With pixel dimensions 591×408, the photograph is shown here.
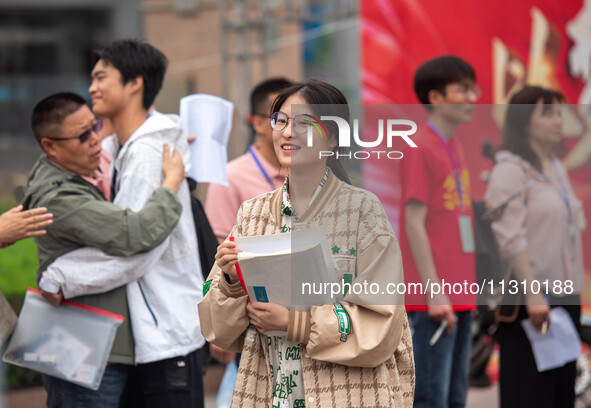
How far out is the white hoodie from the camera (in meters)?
3.35

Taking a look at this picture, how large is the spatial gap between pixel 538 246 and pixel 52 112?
2124mm

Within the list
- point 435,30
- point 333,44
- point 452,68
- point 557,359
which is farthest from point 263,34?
→ point 557,359

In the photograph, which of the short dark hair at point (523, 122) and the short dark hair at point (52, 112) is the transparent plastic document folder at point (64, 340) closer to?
the short dark hair at point (52, 112)

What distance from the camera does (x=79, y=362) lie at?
3318 mm

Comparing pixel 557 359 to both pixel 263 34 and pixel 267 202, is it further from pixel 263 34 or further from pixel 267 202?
pixel 263 34

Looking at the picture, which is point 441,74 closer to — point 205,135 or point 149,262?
point 205,135

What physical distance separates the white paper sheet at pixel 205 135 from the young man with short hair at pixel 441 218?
85 cm

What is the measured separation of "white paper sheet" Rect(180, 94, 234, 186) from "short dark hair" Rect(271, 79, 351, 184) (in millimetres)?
1320

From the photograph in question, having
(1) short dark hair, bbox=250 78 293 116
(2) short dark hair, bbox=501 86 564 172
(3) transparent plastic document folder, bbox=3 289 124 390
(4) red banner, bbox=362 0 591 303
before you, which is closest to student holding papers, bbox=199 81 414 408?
(3) transparent plastic document folder, bbox=3 289 124 390

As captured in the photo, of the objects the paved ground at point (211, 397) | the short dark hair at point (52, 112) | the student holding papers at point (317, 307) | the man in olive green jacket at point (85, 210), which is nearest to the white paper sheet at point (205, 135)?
the man in olive green jacket at point (85, 210)

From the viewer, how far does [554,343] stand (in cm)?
390

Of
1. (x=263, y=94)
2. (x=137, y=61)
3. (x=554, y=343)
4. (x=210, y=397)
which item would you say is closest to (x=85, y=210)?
(x=137, y=61)

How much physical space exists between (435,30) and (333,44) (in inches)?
327

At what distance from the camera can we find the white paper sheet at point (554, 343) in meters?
3.90
